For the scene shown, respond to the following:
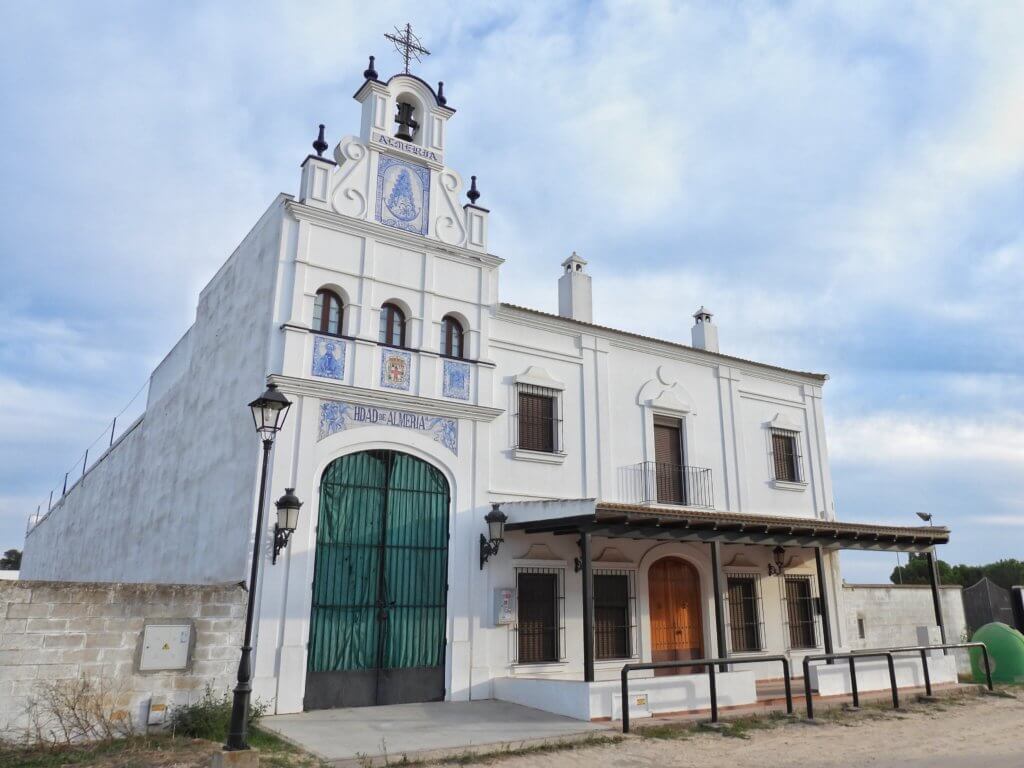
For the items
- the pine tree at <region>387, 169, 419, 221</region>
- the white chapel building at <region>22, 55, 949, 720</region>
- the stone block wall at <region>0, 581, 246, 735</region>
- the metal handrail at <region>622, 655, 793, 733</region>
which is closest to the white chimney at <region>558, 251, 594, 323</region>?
the white chapel building at <region>22, 55, 949, 720</region>

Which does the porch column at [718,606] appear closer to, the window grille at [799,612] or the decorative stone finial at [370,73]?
the window grille at [799,612]

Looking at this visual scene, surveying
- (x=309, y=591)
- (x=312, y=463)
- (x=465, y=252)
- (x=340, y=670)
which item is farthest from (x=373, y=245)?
(x=340, y=670)

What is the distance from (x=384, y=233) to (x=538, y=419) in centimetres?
460

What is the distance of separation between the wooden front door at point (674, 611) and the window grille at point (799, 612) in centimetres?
247

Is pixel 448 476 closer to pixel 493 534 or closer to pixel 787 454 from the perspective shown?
pixel 493 534

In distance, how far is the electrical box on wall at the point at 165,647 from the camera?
9.23m

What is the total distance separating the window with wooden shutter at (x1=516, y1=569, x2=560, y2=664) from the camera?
44.9 ft

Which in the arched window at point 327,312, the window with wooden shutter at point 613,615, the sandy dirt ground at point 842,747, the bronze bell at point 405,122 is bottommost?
the sandy dirt ground at point 842,747

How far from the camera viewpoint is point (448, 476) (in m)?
13.5

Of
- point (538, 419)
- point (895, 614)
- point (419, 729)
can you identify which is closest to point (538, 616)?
point (538, 419)

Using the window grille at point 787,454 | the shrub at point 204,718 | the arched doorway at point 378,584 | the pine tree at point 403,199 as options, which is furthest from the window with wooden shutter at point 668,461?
the shrub at point 204,718

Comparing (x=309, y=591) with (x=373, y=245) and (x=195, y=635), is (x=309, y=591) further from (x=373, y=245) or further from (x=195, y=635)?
(x=373, y=245)

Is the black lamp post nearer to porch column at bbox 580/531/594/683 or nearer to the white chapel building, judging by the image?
the white chapel building

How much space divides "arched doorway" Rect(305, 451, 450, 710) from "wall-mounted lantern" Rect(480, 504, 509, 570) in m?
0.68
